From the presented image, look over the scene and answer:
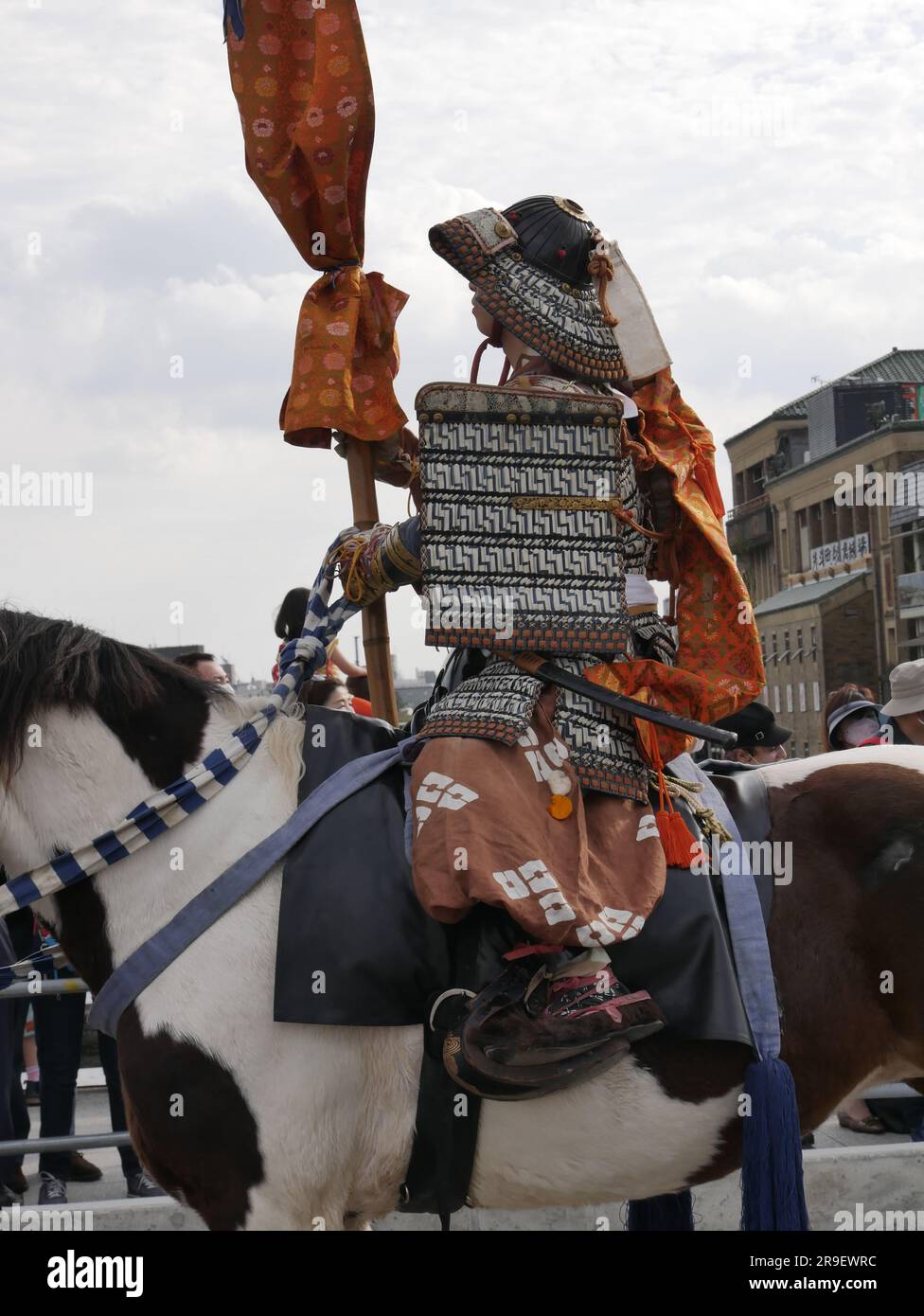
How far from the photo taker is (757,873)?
3465mm

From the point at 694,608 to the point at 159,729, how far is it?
1.42 m

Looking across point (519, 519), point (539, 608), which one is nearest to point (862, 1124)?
point (539, 608)

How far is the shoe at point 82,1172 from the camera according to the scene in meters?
6.86

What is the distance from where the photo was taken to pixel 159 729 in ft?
11.3

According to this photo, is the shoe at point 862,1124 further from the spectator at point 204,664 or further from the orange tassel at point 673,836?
the orange tassel at point 673,836

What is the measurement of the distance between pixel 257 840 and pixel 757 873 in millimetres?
1241

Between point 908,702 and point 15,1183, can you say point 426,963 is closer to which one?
point 908,702

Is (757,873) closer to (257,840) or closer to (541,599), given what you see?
(541,599)

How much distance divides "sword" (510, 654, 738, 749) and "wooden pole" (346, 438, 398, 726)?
617mm

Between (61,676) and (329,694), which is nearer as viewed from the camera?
(61,676)

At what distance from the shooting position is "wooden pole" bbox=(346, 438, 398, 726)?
3877 mm

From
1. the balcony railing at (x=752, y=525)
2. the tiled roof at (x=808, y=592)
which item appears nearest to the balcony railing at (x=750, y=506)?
the balcony railing at (x=752, y=525)

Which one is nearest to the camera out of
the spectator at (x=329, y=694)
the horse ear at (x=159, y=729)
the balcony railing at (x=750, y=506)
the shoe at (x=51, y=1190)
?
the horse ear at (x=159, y=729)

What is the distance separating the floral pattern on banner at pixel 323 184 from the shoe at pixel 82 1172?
4.51 meters
